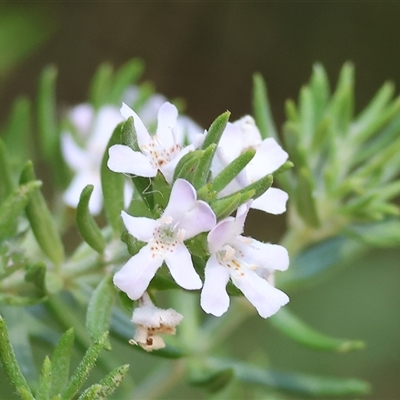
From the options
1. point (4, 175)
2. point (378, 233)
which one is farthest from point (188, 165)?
point (378, 233)

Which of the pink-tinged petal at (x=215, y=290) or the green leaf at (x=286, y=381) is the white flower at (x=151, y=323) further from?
the green leaf at (x=286, y=381)

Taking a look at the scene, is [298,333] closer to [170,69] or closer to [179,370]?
[179,370]

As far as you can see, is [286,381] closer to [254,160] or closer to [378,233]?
[378,233]

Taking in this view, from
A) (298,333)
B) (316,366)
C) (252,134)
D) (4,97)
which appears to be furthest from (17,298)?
(4,97)

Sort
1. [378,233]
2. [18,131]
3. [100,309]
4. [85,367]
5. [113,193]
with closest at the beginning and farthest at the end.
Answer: [85,367], [100,309], [113,193], [378,233], [18,131]

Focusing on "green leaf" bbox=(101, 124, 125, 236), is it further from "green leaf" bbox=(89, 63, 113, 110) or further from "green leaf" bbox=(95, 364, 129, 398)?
"green leaf" bbox=(89, 63, 113, 110)

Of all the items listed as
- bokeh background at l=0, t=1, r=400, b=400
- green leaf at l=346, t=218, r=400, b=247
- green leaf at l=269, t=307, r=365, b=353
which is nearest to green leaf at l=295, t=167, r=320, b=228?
green leaf at l=346, t=218, r=400, b=247

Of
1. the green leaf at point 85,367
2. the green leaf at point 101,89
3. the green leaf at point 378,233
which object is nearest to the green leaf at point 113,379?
the green leaf at point 85,367
